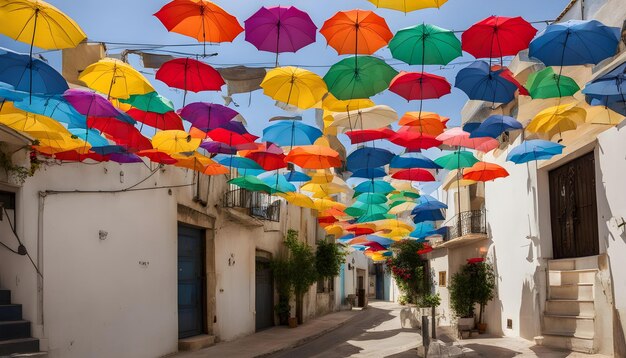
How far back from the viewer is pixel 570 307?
14.3 m

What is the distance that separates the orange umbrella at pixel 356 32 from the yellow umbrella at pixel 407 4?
551 mm

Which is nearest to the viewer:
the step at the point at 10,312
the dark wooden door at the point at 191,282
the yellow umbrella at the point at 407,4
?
the yellow umbrella at the point at 407,4

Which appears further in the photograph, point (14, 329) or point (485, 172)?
point (485, 172)

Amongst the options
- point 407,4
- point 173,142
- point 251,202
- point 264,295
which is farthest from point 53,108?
point 264,295

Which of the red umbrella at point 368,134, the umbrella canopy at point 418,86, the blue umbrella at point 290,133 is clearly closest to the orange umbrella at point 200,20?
the umbrella canopy at point 418,86

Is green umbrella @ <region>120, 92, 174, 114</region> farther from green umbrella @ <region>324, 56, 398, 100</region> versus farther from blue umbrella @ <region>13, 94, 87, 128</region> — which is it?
green umbrella @ <region>324, 56, 398, 100</region>

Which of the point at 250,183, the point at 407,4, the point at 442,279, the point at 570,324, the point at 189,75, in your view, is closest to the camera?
the point at 407,4

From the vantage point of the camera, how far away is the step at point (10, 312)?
391 inches

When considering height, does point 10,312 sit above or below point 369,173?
below

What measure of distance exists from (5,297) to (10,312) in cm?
34

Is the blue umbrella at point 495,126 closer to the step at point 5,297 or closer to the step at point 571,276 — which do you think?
the step at point 571,276

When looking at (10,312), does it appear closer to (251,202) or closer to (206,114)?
(206,114)

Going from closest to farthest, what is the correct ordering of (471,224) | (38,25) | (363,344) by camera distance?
1. (38,25)
2. (363,344)
3. (471,224)

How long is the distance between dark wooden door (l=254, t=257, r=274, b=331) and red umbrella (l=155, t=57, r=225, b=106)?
14.6 metres
